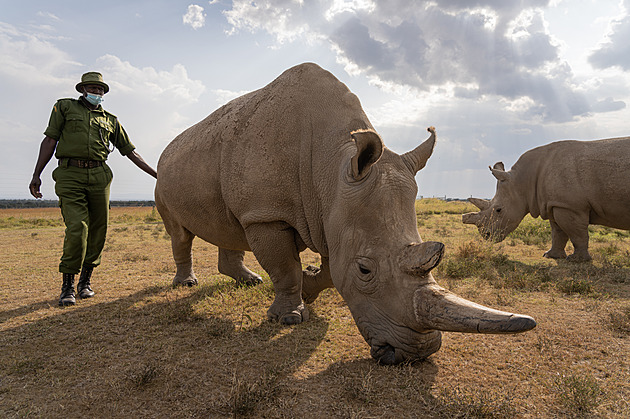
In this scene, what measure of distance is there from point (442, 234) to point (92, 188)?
9.65m

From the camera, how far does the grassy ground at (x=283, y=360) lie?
7.09ft

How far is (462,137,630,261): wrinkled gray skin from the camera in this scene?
6539mm

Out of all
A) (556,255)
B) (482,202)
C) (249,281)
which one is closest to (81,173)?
(249,281)

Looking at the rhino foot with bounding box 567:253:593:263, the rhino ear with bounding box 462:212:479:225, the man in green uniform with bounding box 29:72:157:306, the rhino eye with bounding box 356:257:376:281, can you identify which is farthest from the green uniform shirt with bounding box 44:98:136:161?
the rhino foot with bounding box 567:253:593:263

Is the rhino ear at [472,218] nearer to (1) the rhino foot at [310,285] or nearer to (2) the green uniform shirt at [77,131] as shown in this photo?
(1) the rhino foot at [310,285]

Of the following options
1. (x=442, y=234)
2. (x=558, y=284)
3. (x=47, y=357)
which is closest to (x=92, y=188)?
(x=47, y=357)

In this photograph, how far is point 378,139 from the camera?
2604 millimetres

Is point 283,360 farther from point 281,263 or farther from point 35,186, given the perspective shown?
point 35,186

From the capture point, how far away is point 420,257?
Result: 228 centimetres

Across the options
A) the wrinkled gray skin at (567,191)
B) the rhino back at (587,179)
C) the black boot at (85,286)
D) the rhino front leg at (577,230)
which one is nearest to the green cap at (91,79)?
the black boot at (85,286)

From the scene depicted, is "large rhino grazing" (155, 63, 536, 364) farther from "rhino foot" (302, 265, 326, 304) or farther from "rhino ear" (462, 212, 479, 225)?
"rhino ear" (462, 212, 479, 225)

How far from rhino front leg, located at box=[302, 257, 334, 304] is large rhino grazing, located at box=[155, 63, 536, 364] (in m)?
0.01

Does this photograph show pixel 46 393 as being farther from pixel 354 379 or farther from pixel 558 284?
pixel 558 284

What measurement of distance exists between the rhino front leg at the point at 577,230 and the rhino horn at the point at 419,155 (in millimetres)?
5212
